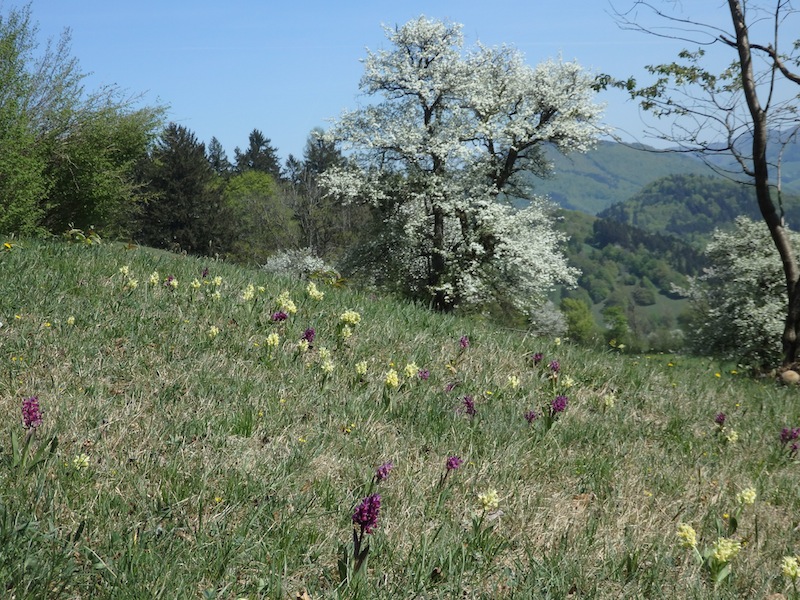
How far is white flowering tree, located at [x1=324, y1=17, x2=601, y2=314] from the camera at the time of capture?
27.9m

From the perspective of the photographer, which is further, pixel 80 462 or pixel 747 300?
pixel 747 300

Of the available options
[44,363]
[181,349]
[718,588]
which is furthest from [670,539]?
[44,363]

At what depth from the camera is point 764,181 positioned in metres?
11.2

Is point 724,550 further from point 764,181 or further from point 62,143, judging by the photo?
point 62,143

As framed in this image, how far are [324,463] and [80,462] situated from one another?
1.24 meters

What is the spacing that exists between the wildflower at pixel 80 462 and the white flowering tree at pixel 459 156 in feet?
79.2

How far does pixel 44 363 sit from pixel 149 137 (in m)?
43.1

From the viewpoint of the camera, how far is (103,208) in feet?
134

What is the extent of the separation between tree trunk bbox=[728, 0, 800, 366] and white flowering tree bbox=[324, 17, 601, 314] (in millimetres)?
15896

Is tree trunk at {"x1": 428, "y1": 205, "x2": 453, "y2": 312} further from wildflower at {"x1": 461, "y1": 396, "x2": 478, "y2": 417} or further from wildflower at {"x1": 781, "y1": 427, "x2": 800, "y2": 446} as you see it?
wildflower at {"x1": 461, "y1": 396, "x2": 478, "y2": 417}

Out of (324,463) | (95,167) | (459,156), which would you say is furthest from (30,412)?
(95,167)

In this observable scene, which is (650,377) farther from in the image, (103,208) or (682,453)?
(103,208)

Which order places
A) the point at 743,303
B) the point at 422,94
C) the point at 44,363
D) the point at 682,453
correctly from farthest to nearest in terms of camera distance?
the point at 743,303
the point at 422,94
the point at 682,453
the point at 44,363

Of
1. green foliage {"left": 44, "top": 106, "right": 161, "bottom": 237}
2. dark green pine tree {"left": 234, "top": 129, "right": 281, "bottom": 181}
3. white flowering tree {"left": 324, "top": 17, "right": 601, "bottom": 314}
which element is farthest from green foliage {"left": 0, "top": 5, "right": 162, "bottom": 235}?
dark green pine tree {"left": 234, "top": 129, "right": 281, "bottom": 181}
